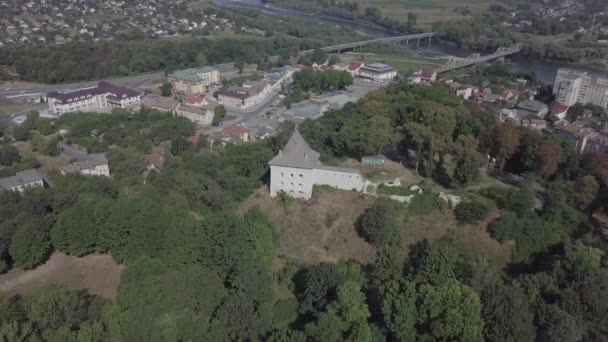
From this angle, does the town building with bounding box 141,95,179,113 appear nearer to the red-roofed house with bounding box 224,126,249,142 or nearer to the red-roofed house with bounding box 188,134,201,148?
the red-roofed house with bounding box 188,134,201,148

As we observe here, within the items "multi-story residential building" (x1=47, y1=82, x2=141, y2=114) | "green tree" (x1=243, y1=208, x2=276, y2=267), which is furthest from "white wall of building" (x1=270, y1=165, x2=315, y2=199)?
"multi-story residential building" (x1=47, y1=82, x2=141, y2=114)

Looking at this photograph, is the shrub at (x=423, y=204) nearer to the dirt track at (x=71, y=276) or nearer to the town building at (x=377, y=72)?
the dirt track at (x=71, y=276)

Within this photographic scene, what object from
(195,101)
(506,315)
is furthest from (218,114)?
(506,315)

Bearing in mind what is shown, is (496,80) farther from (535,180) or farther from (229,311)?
(229,311)

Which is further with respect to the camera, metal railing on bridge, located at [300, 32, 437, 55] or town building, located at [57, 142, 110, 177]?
metal railing on bridge, located at [300, 32, 437, 55]

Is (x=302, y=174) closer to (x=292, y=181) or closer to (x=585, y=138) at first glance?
(x=292, y=181)

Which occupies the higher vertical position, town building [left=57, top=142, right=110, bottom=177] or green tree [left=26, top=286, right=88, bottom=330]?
green tree [left=26, top=286, right=88, bottom=330]
